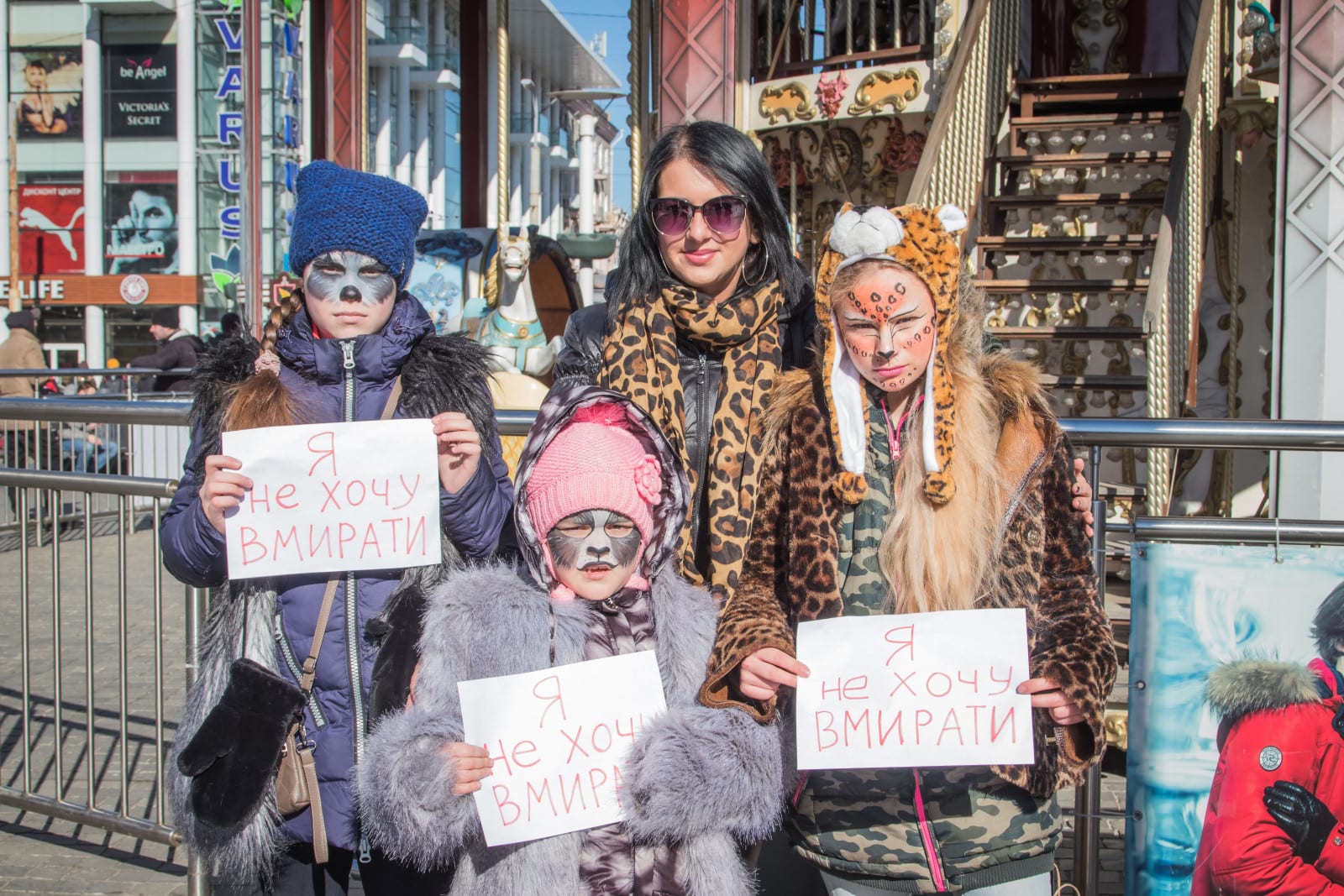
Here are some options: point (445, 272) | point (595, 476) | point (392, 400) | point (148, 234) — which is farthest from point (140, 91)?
point (595, 476)

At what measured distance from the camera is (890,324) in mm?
2066

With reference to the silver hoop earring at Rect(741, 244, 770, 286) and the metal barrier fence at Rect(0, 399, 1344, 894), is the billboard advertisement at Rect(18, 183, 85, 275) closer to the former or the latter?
the metal barrier fence at Rect(0, 399, 1344, 894)

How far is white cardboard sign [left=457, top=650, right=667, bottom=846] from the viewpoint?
2.04 m

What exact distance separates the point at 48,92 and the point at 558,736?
123 feet

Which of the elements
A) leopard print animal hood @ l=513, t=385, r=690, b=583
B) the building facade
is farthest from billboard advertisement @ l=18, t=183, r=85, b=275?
leopard print animal hood @ l=513, t=385, r=690, b=583

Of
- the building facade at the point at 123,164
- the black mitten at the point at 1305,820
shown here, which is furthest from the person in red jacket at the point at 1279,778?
the building facade at the point at 123,164

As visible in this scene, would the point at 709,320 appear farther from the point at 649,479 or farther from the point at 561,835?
the point at 561,835

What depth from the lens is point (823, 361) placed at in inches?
85.4

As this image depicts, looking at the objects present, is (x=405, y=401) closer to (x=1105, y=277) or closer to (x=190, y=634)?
(x=190, y=634)

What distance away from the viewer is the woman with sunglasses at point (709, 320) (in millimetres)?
2443

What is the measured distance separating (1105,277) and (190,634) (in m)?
7.14

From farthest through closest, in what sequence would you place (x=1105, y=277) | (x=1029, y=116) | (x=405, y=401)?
(x=1029, y=116), (x=1105, y=277), (x=405, y=401)

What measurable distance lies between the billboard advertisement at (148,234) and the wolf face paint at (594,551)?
33365mm

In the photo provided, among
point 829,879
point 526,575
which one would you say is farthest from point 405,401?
point 829,879
